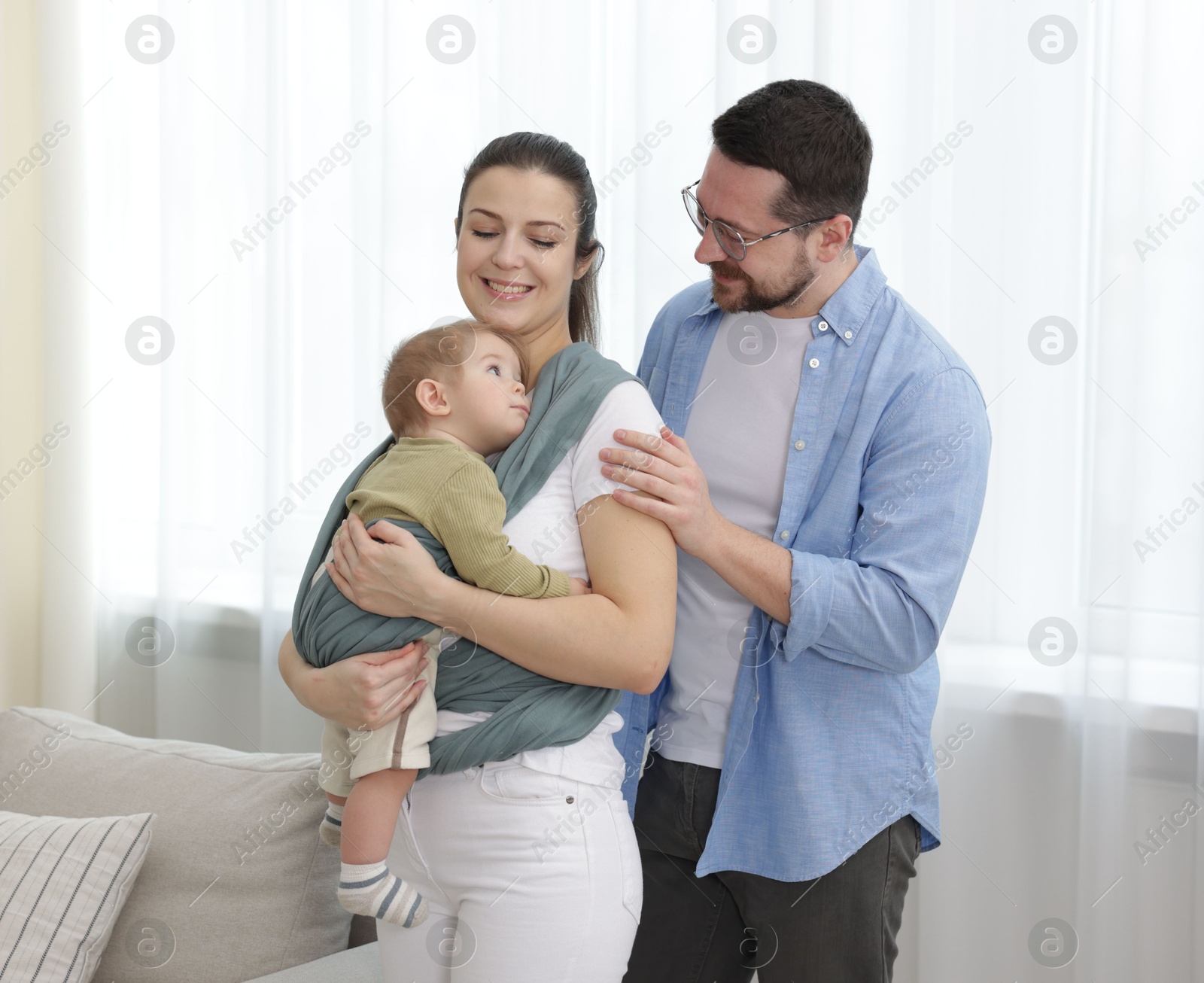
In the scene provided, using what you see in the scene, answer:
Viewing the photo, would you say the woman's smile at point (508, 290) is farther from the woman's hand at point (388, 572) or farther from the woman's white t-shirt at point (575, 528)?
the woman's hand at point (388, 572)

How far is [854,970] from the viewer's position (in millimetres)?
1452

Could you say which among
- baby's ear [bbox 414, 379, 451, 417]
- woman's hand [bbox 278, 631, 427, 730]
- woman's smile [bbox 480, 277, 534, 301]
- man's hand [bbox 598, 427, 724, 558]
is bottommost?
woman's hand [bbox 278, 631, 427, 730]

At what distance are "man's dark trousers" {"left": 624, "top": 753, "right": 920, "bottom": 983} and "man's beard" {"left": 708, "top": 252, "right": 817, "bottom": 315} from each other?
69 centimetres

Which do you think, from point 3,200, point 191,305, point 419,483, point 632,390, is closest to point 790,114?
point 632,390

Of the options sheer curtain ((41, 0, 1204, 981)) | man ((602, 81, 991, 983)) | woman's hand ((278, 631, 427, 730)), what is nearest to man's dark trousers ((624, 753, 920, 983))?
man ((602, 81, 991, 983))

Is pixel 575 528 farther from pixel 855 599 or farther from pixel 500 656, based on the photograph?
pixel 855 599

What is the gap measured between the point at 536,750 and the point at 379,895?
24 cm

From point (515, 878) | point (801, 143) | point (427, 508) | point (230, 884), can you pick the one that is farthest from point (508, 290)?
point (230, 884)

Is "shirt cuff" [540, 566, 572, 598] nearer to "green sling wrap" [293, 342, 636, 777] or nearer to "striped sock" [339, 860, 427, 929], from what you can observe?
"green sling wrap" [293, 342, 636, 777]

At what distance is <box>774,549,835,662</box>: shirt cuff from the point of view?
53.4 inches

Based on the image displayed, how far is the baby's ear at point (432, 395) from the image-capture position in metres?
1.32

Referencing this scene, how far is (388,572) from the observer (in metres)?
1.17

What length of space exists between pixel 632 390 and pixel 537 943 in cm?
65

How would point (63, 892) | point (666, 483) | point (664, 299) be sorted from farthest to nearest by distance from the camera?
point (664, 299)
point (63, 892)
point (666, 483)
